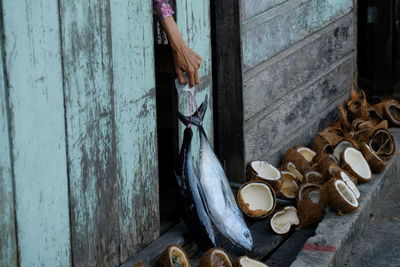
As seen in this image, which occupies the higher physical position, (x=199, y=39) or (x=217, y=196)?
(x=199, y=39)

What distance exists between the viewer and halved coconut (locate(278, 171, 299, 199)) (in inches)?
218

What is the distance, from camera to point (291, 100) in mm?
6293

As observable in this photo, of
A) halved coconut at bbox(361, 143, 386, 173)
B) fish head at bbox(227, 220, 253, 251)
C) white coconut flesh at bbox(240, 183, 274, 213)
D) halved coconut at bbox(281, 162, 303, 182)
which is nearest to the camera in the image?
fish head at bbox(227, 220, 253, 251)

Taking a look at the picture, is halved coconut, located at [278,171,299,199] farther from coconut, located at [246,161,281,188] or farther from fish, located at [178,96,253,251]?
fish, located at [178,96,253,251]

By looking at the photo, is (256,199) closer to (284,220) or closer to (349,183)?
(284,220)

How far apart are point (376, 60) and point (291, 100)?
6.41ft

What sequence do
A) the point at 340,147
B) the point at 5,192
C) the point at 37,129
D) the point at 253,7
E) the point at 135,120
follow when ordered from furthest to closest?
1. the point at 340,147
2. the point at 253,7
3. the point at 135,120
4. the point at 37,129
5. the point at 5,192

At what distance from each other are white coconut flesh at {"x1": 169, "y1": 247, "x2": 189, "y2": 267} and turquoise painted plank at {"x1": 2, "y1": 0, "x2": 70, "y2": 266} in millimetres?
572

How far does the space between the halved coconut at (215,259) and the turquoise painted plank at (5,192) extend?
1.05m

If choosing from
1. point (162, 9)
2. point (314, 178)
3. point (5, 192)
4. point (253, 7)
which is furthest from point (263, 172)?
point (5, 192)

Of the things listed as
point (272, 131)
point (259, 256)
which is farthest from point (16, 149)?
point (272, 131)

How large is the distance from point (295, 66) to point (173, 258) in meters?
2.47

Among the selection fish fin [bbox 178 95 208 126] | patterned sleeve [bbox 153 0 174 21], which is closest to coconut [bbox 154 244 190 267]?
fish fin [bbox 178 95 208 126]

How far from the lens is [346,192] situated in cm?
539
